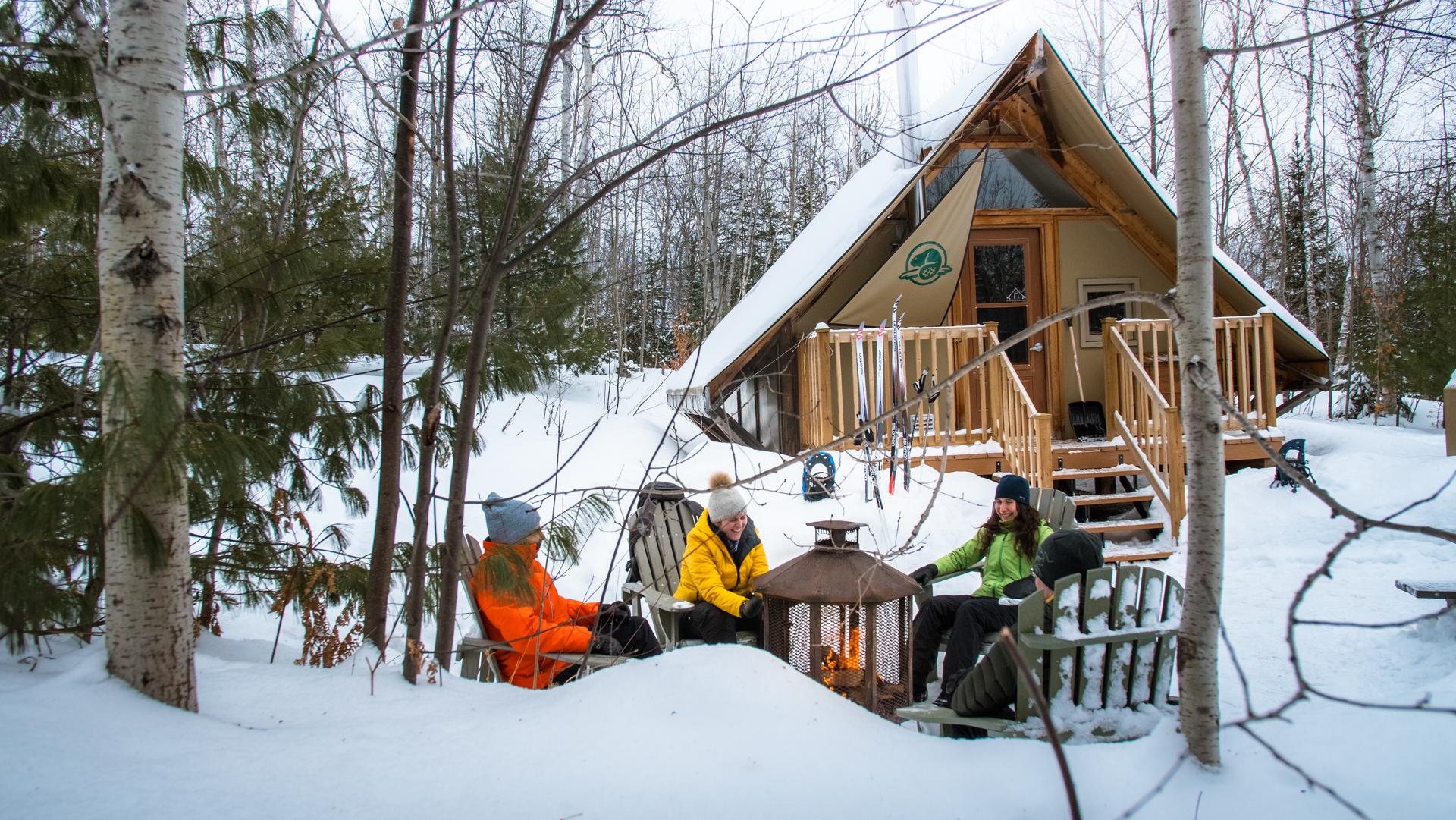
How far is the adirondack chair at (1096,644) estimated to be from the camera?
286cm

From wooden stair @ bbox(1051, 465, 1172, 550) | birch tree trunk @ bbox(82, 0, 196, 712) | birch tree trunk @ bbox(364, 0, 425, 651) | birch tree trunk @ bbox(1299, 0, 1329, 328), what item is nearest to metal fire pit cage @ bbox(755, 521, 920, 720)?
birch tree trunk @ bbox(364, 0, 425, 651)

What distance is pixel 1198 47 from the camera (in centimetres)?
207

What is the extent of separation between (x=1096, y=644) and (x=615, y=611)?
2.25 meters

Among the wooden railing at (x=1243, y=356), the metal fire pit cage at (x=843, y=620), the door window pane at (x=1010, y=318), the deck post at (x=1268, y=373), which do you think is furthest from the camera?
the door window pane at (x=1010, y=318)

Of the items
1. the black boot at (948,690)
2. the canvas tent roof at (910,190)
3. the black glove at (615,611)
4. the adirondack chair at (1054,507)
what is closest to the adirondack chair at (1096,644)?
the black boot at (948,690)

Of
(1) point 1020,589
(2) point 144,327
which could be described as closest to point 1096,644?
(1) point 1020,589

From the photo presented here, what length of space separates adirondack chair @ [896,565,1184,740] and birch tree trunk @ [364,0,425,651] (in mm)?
1858

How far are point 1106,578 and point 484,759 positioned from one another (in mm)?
2142

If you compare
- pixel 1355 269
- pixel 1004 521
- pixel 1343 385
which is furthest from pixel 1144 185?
pixel 1355 269

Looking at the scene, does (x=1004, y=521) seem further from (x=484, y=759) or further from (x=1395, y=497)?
(x=1395, y=497)

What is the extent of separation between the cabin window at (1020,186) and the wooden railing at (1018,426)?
2.30 m

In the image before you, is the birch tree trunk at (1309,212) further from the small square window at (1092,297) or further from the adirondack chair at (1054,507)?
the adirondack chair at (1054,507)

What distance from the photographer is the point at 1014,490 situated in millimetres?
4648

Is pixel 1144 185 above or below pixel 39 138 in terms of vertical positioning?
above
